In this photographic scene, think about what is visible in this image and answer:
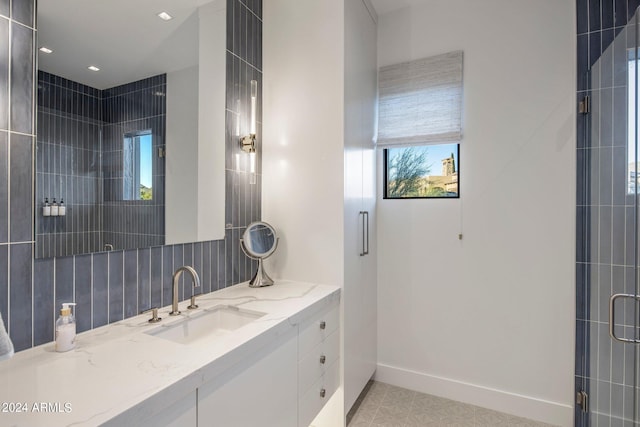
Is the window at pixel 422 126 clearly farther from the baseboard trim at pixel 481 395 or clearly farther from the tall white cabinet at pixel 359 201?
the baseboard trim at pixel 481 395

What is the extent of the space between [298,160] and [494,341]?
1.88m

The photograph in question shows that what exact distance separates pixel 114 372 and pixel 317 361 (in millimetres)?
993

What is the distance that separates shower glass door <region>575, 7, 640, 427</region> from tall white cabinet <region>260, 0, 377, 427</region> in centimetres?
133

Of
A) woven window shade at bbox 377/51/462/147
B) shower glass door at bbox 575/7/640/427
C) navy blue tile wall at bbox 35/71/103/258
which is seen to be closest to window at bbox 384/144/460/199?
woven window shade at bbox 377/51/462/147

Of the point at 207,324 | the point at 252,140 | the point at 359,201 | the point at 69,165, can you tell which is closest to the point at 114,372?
the point at 207,324

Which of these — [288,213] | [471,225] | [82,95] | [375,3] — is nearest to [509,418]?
[471,225]

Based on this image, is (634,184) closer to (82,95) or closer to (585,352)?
(585,352)

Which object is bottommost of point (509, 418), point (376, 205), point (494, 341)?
point (509, 418)

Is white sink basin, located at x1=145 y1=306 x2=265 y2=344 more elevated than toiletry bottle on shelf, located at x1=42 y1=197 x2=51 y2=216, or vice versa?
toiletry bottle on shelf, located at x1=42 y1=197 x2=51 y2=216

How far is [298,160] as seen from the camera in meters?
2.02

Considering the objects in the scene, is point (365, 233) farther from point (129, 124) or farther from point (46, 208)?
point (46, 208)

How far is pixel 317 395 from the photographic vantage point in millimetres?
1627

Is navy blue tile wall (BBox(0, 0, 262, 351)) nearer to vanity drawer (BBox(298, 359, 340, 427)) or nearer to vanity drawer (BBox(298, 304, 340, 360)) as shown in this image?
vanity drawer (BBox(298, 304, 340, 360))

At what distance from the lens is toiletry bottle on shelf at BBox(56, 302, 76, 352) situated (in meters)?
1.03
